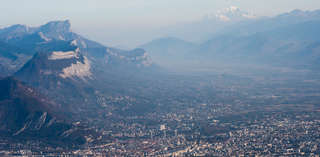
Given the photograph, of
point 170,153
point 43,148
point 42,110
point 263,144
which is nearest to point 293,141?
point 263,144

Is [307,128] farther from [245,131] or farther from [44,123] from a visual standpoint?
[44,123]

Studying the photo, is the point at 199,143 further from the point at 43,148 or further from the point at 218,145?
the point at 43,148

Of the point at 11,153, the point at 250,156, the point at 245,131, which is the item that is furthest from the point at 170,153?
the point at 11,153

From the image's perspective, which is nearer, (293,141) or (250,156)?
(250,156)

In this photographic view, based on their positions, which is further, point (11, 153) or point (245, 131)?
point (245, 131)

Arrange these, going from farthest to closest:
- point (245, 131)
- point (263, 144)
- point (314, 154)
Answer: point (245, 131) → point (263, 144) → point (314, 154)

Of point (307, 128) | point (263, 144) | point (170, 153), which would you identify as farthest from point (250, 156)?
point (307, 128)

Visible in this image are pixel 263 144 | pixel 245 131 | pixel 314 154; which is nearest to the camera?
pixel 314 154

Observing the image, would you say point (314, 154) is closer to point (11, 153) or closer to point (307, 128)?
point (307, 128)
